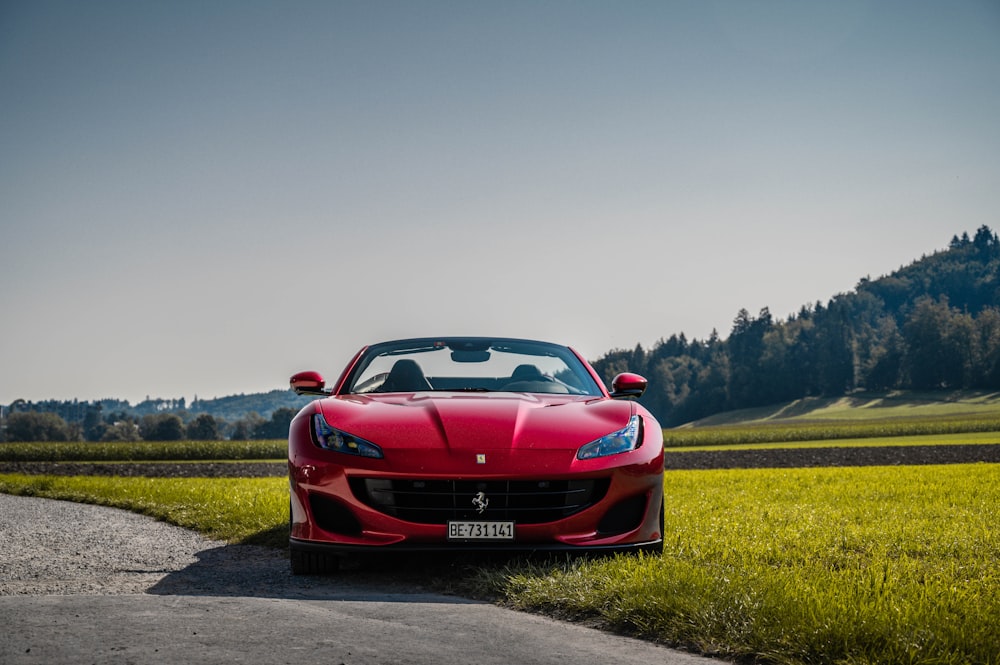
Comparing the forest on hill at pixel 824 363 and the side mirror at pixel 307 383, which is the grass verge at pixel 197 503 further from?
the forest on hill at pixel 824 363

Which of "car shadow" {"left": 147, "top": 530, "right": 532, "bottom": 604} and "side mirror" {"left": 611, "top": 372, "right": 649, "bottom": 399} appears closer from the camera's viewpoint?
"car shadow" {"left": 147, "top": 530, "right": 532, "bottom": 604}

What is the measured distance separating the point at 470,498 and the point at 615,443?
3.32ft

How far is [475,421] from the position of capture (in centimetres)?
600

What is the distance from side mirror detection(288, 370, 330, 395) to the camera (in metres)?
7.21

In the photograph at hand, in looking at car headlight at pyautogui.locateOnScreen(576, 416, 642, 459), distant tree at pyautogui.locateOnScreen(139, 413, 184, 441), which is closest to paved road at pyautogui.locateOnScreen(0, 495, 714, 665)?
car headlight at pyautogui.locateOnScreen(576, 416, 642, 459)

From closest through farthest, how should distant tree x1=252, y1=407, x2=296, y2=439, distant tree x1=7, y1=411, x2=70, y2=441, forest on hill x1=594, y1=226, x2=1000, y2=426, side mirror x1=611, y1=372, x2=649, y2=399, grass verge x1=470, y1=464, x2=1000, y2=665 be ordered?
grass verge x1=470, y1=464, x2=1000, y2=665
side mirror x1=611, y1=372, x2=649, y2=399
distant tree x1=252, y1=407, x2=296, y2=439
distant tree x1=7, y1=411, x2=70, y2=441
forest on hill x1=594, y1=226, x2=1000, y2=426

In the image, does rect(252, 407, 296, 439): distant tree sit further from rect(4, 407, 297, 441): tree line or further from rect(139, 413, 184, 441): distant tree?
rect(139, 413, 184, 441): distant tree

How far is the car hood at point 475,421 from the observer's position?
19.0ft

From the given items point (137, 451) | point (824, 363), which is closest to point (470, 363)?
point (137, 451)

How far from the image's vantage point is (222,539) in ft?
28.7

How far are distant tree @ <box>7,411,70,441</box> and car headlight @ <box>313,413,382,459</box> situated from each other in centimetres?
11843

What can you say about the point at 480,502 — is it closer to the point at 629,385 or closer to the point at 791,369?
the point at 629,385

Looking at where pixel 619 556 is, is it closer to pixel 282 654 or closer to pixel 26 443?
pixel 282 654

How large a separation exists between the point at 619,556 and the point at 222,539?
14.6 feet
